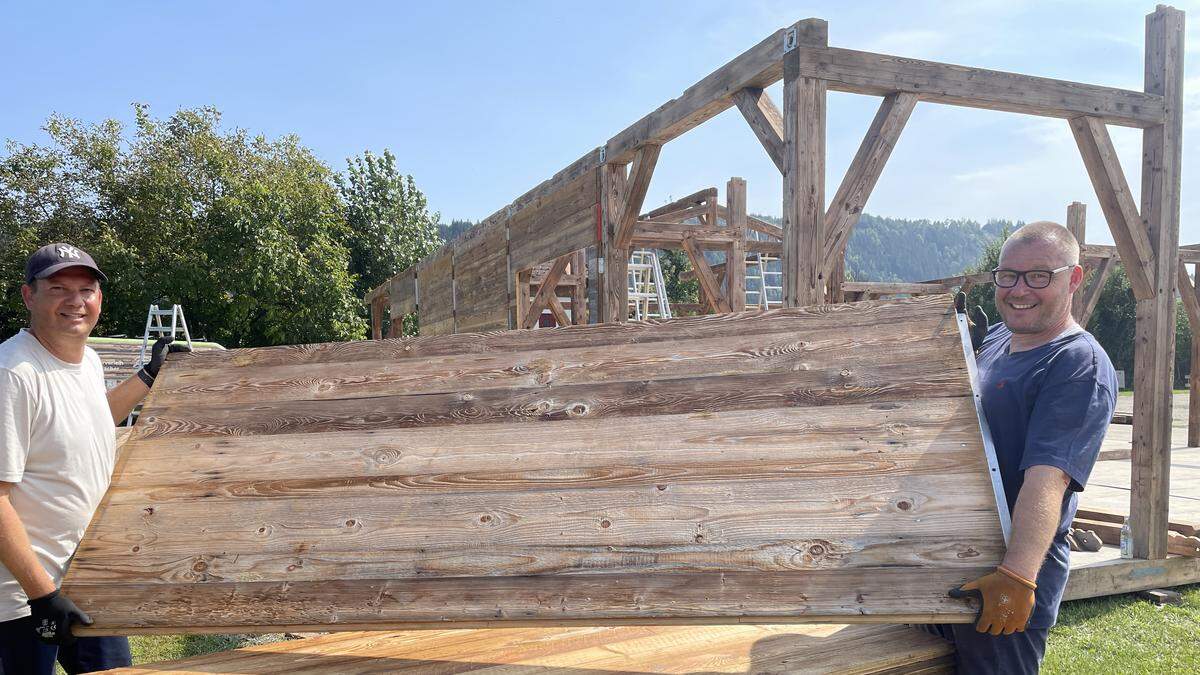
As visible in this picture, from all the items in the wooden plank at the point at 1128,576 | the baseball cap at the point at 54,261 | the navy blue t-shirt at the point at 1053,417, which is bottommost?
the wooden plank at the point at 1128,576

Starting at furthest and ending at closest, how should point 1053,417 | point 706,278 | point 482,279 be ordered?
point 482,279
point 706,278
point 1053,417

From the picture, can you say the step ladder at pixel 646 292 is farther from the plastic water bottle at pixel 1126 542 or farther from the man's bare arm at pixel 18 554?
the man's bare arm at pixel 18 554

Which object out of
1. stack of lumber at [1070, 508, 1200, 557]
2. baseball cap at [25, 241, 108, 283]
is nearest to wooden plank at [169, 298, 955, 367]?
baseball cap at [25, 241, 108, 283]

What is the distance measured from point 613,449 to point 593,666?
0.70m

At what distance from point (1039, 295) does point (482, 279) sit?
6.73 metres

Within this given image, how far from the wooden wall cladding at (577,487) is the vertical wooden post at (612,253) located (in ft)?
8.50

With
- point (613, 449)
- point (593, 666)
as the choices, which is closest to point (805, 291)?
point (613, 449)

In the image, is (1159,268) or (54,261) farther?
(1159,268)

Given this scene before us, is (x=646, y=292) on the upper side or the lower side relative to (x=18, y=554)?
upper

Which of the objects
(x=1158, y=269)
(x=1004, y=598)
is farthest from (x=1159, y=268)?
(x=1004, y=598)

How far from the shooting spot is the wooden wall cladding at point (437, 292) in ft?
33.3

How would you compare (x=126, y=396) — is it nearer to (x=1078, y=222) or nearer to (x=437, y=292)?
(x=437, y=292)

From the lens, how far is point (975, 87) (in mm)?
4254

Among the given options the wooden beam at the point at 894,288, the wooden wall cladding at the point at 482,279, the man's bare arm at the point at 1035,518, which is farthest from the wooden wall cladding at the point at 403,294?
the man's bare arm at the point at 1035,518
